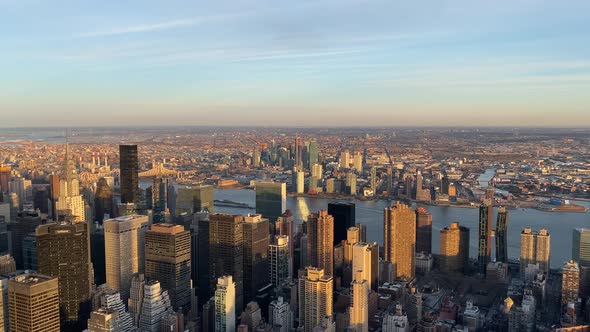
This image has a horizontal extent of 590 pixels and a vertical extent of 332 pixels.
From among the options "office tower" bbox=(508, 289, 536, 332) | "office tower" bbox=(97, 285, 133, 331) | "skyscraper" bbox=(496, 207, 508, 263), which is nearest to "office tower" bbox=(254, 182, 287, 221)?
"skyscraper" bbox=(496, 207, 508, 263)

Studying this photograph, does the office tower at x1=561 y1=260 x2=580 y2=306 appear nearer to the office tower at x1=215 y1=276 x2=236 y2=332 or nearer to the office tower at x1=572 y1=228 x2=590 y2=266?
the office tower at x1=572 y1=228 x2=590 y2=266

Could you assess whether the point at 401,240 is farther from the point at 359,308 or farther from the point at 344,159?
the point at 344,159

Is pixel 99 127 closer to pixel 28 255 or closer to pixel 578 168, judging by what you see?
pixel 28 255

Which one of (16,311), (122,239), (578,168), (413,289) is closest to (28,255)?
(122,239)

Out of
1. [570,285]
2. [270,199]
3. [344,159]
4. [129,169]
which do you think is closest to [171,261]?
[270,199]

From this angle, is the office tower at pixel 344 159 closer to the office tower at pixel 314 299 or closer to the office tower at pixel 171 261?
the office tower at pixel 171 261

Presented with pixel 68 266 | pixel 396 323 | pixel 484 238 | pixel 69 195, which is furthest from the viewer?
pixel 69 195

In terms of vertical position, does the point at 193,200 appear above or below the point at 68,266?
above
